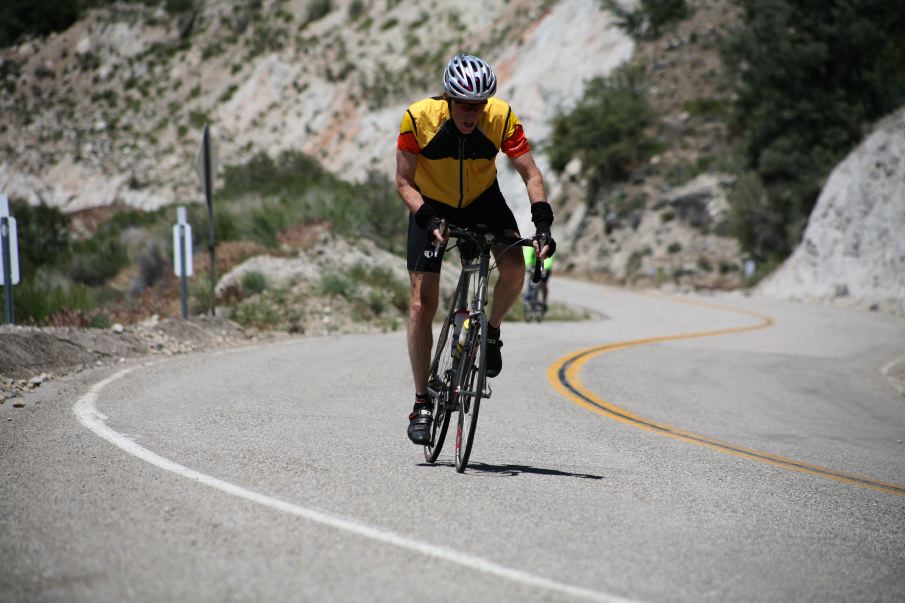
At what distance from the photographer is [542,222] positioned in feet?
17.1

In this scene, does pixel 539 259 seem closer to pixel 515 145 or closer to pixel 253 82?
pixel 515 145

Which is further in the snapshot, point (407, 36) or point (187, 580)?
point (407, 36)

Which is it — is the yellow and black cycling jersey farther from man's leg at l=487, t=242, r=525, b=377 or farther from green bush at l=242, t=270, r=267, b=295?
green bush at l=242, t=270, r=267, b=295

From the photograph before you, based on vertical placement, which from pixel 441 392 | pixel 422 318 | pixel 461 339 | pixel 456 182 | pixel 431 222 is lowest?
pixel 441 392

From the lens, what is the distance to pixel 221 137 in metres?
60.6

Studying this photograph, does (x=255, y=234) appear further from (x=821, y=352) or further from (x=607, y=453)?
(x=607, y=453)

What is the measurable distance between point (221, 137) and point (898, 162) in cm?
4494

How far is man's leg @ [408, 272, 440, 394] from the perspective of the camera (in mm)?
5480

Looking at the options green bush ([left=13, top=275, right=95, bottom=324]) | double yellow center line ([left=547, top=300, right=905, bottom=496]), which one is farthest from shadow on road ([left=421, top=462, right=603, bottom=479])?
green bush ([left=13, top=275, right=95, bottom=324])

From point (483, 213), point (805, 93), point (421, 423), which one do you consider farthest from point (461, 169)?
point (805, 93)

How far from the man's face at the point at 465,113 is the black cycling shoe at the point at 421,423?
5.83ft

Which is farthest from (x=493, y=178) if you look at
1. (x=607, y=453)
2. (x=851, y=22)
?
(x=851, y=22)

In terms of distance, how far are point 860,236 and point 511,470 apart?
87.4 ft

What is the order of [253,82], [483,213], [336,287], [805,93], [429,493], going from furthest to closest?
1. [253,82]
2. [805,93]
3. [336,287]
4. [483,213]
5. [429,493]
